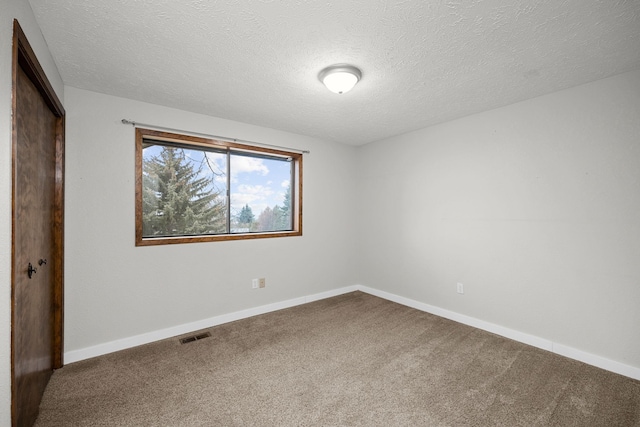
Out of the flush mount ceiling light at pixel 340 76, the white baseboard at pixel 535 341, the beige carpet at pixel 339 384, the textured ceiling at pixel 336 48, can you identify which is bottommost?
the beige carpet at pixel 339 384

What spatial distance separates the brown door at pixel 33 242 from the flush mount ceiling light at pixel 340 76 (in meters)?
1.74

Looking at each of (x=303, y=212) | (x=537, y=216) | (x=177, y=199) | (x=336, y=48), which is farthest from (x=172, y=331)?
(x=537, y=216)

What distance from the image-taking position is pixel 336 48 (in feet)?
6.31

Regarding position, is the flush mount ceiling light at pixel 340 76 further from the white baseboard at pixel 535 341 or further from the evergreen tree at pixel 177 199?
the white baseboard at pixel 535 341

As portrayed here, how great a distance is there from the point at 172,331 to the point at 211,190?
1.58 metres

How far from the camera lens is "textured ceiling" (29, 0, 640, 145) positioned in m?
1.56

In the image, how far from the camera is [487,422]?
67.9 inches

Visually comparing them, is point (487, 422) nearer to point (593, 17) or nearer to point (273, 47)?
point (593, 17)

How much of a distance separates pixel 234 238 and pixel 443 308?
2.70 m

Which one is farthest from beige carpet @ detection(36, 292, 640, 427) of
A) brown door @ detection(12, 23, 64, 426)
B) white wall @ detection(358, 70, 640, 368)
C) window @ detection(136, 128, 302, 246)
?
window @ detection(136, 128, 302, 246)

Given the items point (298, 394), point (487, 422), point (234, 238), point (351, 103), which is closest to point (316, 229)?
point (234, 238)

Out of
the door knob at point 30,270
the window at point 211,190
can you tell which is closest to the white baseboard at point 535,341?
the window at point 211,190

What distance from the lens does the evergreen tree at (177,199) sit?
2977 mm

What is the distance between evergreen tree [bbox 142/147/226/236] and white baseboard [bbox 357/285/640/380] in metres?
2.79
